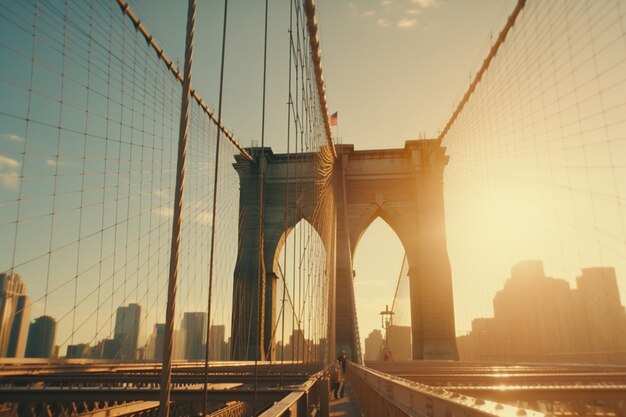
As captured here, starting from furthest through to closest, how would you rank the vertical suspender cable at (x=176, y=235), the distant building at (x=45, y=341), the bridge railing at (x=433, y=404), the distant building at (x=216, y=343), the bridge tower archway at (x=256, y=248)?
the bridge tower archway at (x=256, y=248), the distant building at (x=216, y=343), the distant building at (x=45, y=341), the vertical suspender cable at (x=176, y=235), the bridge railing at (x=433, y=404)

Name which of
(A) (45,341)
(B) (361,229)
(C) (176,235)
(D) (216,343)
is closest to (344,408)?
(A) (45,341)

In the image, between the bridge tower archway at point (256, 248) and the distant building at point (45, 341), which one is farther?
the bridge tower archway at point (256, 248)

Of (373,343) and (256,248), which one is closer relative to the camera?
(256,248)

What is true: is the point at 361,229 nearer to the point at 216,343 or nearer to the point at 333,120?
the point at 333,120

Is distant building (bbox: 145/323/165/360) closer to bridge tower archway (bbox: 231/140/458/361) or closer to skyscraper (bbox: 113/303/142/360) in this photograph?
skyscraper (bbox: 113/303/142/360)

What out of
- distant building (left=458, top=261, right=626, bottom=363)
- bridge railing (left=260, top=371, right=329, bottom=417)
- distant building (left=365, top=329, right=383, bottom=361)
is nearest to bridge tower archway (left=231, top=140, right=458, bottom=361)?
distant building (left=458, top=261, right=626, bottom=363)

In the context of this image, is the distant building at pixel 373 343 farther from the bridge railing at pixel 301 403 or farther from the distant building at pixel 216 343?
the bridge railing at pixel 301 403

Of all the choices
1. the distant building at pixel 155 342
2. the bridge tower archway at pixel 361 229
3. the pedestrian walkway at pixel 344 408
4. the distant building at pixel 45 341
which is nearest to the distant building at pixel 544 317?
the bridge tower archway at pixel 361 229
